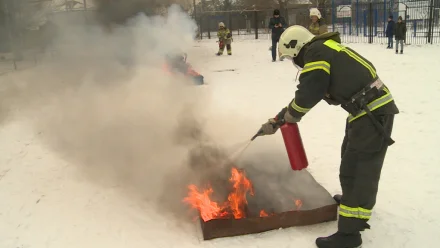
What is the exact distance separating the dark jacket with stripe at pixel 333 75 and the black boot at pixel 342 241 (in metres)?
1.09

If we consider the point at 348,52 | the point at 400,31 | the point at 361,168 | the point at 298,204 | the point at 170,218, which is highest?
the point at 400,31

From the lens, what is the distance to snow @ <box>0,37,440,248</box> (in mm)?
3625

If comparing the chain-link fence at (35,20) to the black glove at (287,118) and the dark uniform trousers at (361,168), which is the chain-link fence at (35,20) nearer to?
the black glove at (287,118)

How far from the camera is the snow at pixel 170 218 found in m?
3.62

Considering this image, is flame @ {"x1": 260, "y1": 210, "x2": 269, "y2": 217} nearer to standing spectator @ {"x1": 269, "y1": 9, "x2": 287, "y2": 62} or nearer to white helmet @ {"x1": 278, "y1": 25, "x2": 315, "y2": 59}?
white helmet @ {"x1": 278, "y1": 25, "x2": 315, "y2": 59}

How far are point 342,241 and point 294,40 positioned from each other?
1771mm

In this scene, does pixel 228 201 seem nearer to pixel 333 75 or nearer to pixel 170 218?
pixel 170 218

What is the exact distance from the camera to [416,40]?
19109 millimetres

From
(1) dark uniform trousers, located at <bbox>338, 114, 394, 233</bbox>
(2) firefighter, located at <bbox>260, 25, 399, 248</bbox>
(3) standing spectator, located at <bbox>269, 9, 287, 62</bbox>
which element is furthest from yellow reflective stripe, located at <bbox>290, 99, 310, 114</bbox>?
(3) standing spectator, located at <bbox>269, 9, 287, 62</bbox>

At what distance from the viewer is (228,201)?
389cm

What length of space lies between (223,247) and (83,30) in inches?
298

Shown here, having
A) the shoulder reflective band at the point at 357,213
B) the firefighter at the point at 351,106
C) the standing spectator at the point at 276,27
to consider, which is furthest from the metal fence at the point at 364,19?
the shoulder reflective band at the point at 357,213

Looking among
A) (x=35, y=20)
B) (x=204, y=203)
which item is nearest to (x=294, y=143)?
(x=204, y=203)

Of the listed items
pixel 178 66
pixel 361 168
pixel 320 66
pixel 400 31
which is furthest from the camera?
pixel 400 31
